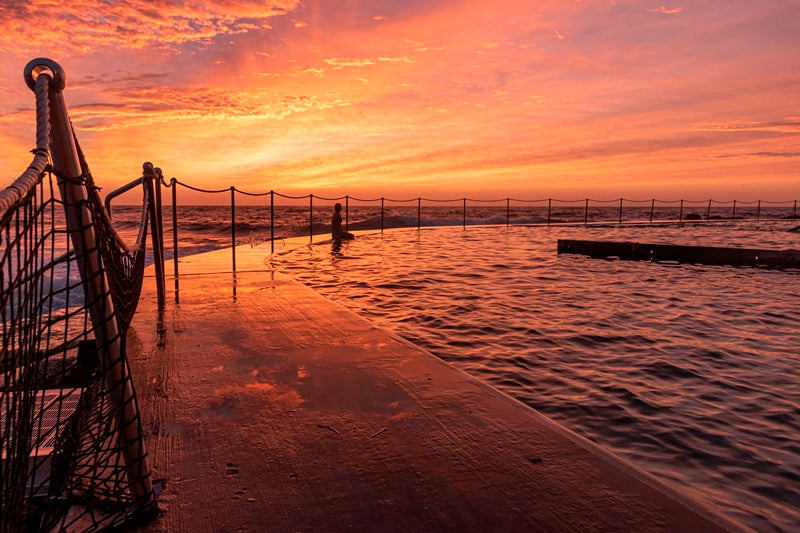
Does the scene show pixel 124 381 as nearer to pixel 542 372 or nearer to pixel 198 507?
pixel 198 507

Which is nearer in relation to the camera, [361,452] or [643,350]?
[361,452]

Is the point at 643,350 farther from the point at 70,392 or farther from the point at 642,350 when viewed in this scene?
the point at 70,392

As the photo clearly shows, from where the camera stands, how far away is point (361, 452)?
Result: 2480mm

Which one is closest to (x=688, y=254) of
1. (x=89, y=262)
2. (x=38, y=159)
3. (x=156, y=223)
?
(x=156, y=223)

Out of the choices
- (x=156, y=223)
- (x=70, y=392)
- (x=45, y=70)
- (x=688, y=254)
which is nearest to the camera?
(x=45, y=70)

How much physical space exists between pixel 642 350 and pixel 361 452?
3.81 m

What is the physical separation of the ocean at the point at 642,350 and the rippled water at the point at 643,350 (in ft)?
0.05

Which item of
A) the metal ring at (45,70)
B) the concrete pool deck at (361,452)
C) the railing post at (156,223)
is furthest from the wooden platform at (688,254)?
the metal ring at (45,70)

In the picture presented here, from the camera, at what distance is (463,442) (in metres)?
2.62

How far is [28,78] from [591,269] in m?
11.3

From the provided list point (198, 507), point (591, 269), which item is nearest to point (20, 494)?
point (198, 507)

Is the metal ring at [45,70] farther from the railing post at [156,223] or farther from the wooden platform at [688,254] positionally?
the wooden platform at [688,254]

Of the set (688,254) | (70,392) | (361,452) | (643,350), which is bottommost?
(643,350)

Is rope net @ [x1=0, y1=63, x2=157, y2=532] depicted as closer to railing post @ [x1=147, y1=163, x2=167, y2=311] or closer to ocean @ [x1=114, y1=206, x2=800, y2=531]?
ocean @ [x1=114, y1=206, x2=800, y2=531]
